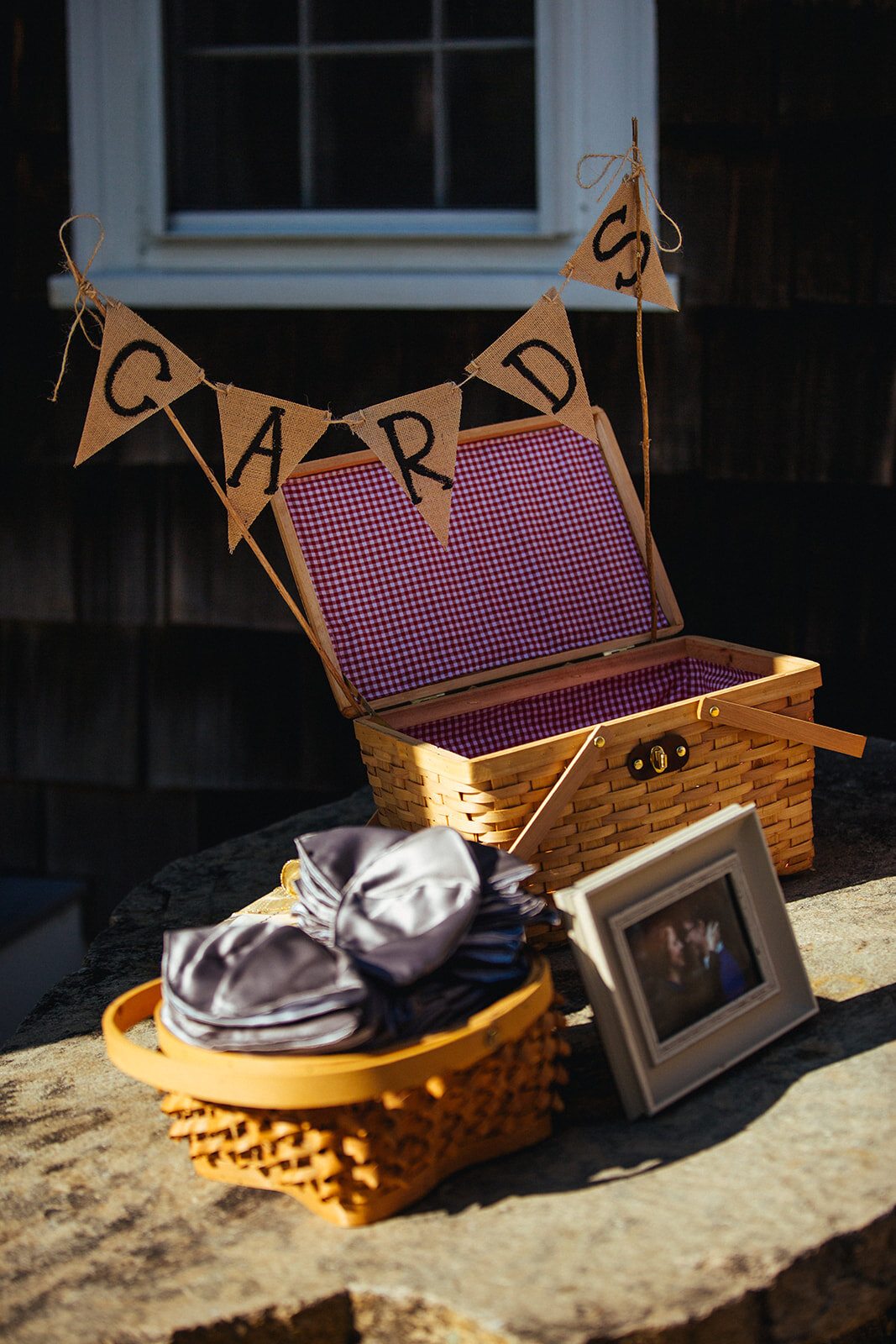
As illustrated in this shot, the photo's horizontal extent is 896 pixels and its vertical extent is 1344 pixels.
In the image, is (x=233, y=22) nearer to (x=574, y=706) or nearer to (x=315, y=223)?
(x=315, y=223)

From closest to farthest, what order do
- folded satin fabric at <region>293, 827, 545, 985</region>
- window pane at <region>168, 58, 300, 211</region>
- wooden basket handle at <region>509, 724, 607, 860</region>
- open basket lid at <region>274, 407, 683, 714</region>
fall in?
folded satin fabric at <region>293, 827, 545, 985</region>, wooden basket handle at <region>509, 724, 607, 860</region>, open basket lid at <region>274, 407, 683, 714</region>, window pane at <region>168, 58, 300, 211</region>

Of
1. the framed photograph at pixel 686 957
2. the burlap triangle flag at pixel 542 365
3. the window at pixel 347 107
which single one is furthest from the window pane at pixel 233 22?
the framed photograph at pixel 686 957

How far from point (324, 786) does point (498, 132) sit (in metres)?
1.51

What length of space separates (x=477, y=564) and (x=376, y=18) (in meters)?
1.23

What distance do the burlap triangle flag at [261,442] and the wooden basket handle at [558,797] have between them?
1.84 ft

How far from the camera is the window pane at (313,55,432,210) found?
7.92 ft

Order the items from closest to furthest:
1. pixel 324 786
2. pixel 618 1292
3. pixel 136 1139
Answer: pixel 618 1292 < pixel 136 1139 < pixel 324 786

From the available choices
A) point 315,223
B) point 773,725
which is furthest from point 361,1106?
point 315,223

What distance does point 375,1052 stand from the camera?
1.11m

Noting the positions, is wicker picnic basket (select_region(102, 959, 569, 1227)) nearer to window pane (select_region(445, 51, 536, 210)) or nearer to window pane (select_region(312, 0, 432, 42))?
window pane (select_region(445, 51, 536, 210))

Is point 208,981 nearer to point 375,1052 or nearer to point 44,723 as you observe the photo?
point 375,1052

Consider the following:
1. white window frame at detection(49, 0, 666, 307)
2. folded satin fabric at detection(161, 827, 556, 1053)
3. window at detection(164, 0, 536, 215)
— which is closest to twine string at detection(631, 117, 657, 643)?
white window frame at detection(49, 0, 666, 307)

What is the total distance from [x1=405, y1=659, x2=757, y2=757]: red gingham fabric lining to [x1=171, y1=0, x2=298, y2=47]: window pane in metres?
1.51

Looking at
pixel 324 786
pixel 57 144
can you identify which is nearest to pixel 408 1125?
pixel 324 786
